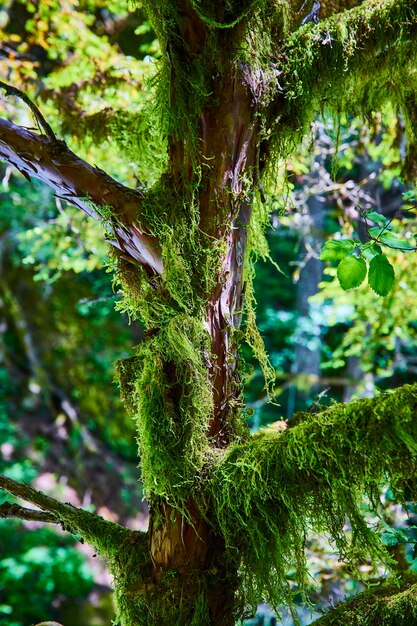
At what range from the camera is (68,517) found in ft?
4.87

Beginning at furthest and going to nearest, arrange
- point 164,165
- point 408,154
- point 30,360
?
point 30,360, point 408,154, point 164,165

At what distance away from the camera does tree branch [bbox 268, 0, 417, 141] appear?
1.45 metres

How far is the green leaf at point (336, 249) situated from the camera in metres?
1.39

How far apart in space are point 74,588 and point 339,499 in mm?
5516

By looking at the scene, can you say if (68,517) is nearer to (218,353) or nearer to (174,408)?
(174,408)

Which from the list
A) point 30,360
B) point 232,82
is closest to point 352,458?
point 232,82

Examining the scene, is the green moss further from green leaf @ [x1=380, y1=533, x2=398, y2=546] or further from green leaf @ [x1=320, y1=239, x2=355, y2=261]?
green leaf @ [x1=380, y1=533, x2=398, y2=546]

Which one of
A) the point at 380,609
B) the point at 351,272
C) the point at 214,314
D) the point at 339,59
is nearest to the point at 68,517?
the point at 214,314

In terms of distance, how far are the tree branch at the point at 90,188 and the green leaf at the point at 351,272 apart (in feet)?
1.53

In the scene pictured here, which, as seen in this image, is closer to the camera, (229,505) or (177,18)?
(229,505)

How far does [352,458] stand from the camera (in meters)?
1.15

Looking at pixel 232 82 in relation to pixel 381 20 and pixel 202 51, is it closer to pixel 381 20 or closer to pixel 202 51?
pixel 202 51

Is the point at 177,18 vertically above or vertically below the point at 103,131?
below

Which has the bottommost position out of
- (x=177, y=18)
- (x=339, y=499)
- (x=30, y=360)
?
(x=339, y=499)
